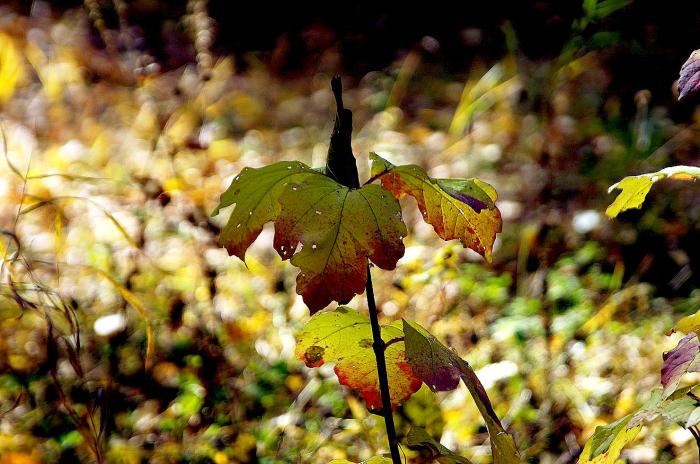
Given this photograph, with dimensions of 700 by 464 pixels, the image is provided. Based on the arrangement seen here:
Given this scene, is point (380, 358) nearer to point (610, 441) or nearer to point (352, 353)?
point (352, 353)

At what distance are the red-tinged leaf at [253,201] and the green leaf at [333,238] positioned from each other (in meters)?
0.04

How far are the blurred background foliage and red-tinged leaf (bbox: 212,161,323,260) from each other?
548 mm

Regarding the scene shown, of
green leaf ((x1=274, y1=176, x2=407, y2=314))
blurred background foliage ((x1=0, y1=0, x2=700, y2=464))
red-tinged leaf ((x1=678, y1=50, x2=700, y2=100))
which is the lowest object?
blurred background foliage ((x1=0, y1=0, x2=700, y2=464))

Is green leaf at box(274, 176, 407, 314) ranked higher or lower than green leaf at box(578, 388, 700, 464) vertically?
higher

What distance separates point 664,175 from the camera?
88 cm

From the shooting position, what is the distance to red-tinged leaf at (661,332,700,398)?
2.73 feet

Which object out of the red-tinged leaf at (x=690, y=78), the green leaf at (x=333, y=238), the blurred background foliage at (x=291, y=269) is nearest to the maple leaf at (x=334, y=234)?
the green leaf at (x=333, y=238)

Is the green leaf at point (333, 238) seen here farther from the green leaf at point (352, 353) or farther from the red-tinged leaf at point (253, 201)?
the green leaf at point (352, 353)

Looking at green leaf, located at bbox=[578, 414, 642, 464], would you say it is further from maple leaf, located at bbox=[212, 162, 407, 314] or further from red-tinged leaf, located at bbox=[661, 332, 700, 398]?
maple leaf, located at bbox=[212, 162, 407, 314]

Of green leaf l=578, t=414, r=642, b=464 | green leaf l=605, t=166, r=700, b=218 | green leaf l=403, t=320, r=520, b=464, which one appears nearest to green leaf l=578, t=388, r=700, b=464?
green leaf l=578, t=414, r=642, b=464

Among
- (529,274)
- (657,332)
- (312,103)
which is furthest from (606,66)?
(657,332)

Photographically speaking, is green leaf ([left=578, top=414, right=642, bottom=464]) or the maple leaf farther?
green leaf ([left=578, top=414, right=642, bottom=464])

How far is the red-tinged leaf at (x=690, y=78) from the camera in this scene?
0.82 metres

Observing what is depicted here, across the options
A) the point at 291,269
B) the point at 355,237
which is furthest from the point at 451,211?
the point at 291,269
